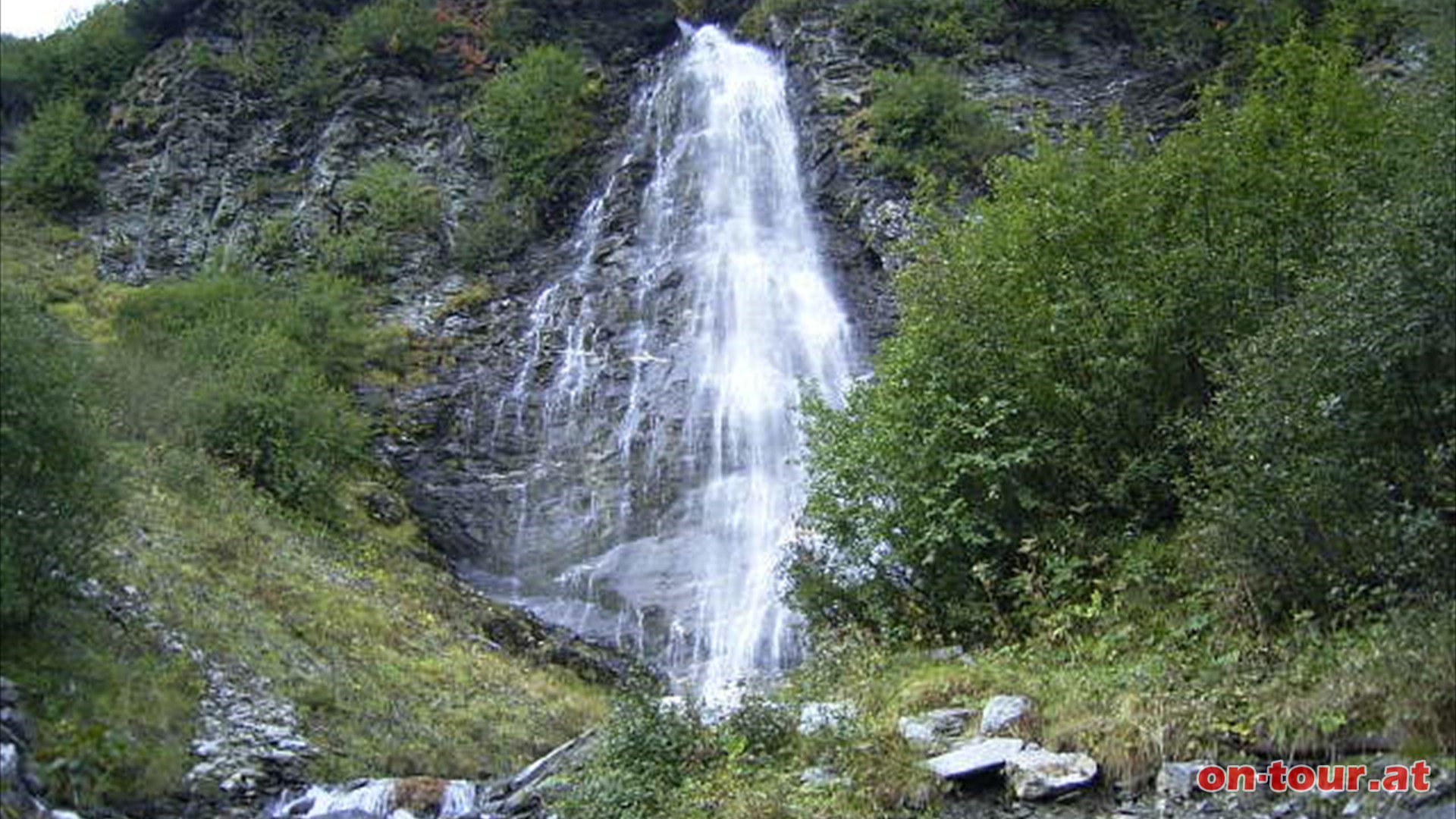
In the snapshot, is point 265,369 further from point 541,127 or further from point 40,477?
point 541,127

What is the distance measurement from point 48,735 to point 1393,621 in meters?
11.6

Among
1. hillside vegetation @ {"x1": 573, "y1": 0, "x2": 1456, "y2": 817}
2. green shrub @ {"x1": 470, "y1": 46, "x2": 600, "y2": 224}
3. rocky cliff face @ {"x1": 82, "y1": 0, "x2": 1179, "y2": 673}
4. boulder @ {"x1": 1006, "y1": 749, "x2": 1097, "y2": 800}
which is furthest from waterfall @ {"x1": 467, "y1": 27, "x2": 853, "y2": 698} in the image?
boulder @ {"x1": 1006, "y1": 749, "x2": 1097, "y2": 800}

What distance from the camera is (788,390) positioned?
25719 millimetres

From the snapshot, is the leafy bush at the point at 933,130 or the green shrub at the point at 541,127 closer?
the leafy bush at the point at 933,130

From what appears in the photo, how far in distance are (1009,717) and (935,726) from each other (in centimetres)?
63

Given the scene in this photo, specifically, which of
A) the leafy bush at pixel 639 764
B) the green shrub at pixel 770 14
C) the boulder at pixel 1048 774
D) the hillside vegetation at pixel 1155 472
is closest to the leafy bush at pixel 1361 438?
the hillside vegetation at pixel 1155 472

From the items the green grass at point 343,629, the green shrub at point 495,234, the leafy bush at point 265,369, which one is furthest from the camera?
the green shrub at point 495,234

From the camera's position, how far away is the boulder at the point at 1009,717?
30.9 feet

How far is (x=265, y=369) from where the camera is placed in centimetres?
2339

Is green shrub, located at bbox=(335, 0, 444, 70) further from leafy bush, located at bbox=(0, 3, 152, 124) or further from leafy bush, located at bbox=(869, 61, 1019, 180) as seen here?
leafy bush, located at bbox=(869, 61, 1019, 180)

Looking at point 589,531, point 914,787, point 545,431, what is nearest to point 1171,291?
point 914,787

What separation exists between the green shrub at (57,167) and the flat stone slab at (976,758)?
3308cm

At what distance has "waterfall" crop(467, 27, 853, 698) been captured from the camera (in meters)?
21.6

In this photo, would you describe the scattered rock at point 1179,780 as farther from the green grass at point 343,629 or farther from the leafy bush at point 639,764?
the green grass at point 343,629
